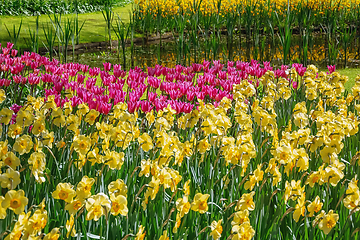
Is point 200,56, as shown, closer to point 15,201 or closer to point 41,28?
point 41,28

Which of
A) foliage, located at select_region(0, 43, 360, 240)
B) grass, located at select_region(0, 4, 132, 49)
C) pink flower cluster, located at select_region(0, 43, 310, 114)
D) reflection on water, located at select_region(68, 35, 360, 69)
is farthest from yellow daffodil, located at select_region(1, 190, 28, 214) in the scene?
grass, located at select_region(0, 4, 132, 49)

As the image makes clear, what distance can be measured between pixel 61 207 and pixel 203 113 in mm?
1058

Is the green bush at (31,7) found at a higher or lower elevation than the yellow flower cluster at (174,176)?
higher

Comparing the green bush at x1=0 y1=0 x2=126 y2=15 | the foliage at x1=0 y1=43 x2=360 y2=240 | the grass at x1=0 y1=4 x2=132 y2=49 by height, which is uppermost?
the green bush at x1=0 y1=0 x2=126 y2=15

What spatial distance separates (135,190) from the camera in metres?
2.29

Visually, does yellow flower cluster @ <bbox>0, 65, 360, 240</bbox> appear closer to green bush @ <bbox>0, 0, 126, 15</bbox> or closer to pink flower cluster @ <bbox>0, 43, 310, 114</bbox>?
pink flower cluster @ <bbox>0, 43, 310, 114</bbox>

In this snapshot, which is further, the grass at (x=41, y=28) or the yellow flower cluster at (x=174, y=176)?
the grass at (x=41, y=28)

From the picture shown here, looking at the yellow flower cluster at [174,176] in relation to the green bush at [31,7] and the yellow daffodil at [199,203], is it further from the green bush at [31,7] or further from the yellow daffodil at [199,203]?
the green bush at [31,7]

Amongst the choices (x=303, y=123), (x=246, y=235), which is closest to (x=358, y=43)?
(x=303, y=123)

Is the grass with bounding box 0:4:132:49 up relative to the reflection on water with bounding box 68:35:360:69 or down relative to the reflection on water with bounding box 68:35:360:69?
up

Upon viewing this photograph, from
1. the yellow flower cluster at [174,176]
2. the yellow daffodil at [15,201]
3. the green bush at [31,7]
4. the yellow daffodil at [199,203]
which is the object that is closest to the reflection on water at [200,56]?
the green bush at [31,7]

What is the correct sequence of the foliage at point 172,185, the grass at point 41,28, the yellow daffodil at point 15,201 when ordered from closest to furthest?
the yellow daffodil at point 15,201 → the foliage at point 172,185 → the grass at point 41,28

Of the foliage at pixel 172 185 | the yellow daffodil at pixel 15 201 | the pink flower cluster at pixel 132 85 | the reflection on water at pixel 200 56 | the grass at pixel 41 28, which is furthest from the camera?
the grass at pixel 41 28

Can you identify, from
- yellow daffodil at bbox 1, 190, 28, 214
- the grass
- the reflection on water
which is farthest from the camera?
the grass
